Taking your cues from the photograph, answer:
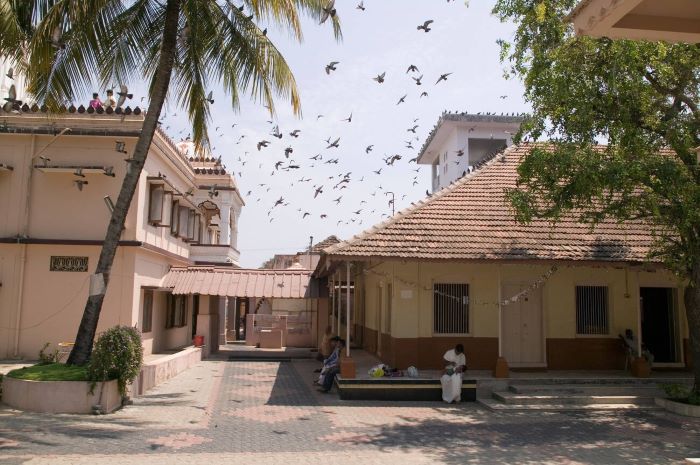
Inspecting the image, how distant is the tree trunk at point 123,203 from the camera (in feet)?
37.0

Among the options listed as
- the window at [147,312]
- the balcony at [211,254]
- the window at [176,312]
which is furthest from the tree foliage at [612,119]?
the balcony at [211,254]

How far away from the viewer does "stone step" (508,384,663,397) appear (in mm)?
12961

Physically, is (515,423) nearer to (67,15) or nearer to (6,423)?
(6,423)

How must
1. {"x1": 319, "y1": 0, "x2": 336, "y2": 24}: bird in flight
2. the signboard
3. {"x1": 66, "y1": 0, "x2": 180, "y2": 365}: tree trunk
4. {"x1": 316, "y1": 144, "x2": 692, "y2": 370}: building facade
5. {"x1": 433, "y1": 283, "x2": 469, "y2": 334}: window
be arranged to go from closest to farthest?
{"x1": 66, "y1": 0, "x2": 180, "y2": 365}: tree trunk
{"x1": 319, "y1": 0, "x2": 336, "y2": 24}: bird in flight
{"x1": 316, "y1": 144, "x2": 692, "y2": 370}: building facade
{"x1": 433, "y1": 283, "x2": 469, "y2": 334}: window
the signboard

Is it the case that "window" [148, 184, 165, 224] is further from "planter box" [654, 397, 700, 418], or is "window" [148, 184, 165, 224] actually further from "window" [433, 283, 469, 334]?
"planter box" [654, 397, 700, 418]

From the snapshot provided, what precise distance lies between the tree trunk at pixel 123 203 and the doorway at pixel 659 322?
12.7 m

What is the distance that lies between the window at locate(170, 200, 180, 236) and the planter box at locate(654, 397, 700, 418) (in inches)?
596

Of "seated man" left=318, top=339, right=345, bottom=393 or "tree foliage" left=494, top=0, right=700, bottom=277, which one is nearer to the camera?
"tree foliage" left=494, top=0, right=700, bottom=277

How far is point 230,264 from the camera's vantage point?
26906 mm

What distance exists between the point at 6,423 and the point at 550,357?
11.7m

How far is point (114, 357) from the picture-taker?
Result: 34.4ft

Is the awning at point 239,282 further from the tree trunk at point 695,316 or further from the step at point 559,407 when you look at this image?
the tree trunk at point 695,316

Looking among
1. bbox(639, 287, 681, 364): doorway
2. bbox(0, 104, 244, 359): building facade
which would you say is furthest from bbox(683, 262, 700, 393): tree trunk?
bbox(0, 104, 244, 359): building facade

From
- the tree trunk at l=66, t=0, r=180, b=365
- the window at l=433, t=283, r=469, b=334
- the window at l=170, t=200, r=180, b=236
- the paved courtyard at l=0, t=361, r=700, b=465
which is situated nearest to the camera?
the paved courtyard at l=0, t=361, r=700, b=465
